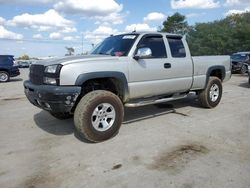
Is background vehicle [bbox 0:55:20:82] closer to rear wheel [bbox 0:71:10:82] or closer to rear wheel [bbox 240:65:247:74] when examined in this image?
rear wheel [bbox 0:71:10:82]

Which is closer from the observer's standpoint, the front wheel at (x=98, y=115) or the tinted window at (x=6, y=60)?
the front wheel at (x=98, y=115)

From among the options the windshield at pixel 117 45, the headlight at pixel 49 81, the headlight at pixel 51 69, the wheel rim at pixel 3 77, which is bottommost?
the wheel rim at pixel 3 77

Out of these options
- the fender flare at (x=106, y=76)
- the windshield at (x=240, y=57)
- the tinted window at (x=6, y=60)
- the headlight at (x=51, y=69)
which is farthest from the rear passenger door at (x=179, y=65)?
the tinted window at (x=6, y=60)

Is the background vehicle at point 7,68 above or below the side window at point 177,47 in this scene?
below

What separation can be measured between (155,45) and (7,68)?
579 inches

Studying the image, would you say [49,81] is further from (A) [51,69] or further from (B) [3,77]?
(B) [3,77]

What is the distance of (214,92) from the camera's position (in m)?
7.59

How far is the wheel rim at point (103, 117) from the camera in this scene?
4848mm

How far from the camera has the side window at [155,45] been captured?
→ 584 cm

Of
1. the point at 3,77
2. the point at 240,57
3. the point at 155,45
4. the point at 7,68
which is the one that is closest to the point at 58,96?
the point at 155,45

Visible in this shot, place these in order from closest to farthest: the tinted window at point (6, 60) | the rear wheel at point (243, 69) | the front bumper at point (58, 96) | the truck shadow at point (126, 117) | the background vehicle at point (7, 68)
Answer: the front bumper at point (58, 96) → the truck shadow at point (126, 117) → the background vehicle at point (7, 68) → the tinted window at point (6, 60) → the rear wheel at point (243, 69)

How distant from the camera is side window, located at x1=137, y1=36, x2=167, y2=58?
5836 millimetres

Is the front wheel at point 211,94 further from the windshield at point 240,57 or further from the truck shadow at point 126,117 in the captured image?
the windshield at point 240,57

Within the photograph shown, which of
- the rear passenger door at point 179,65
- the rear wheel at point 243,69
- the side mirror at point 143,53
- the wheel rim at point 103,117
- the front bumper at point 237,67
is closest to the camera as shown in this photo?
the wheel rim at point 103,117
